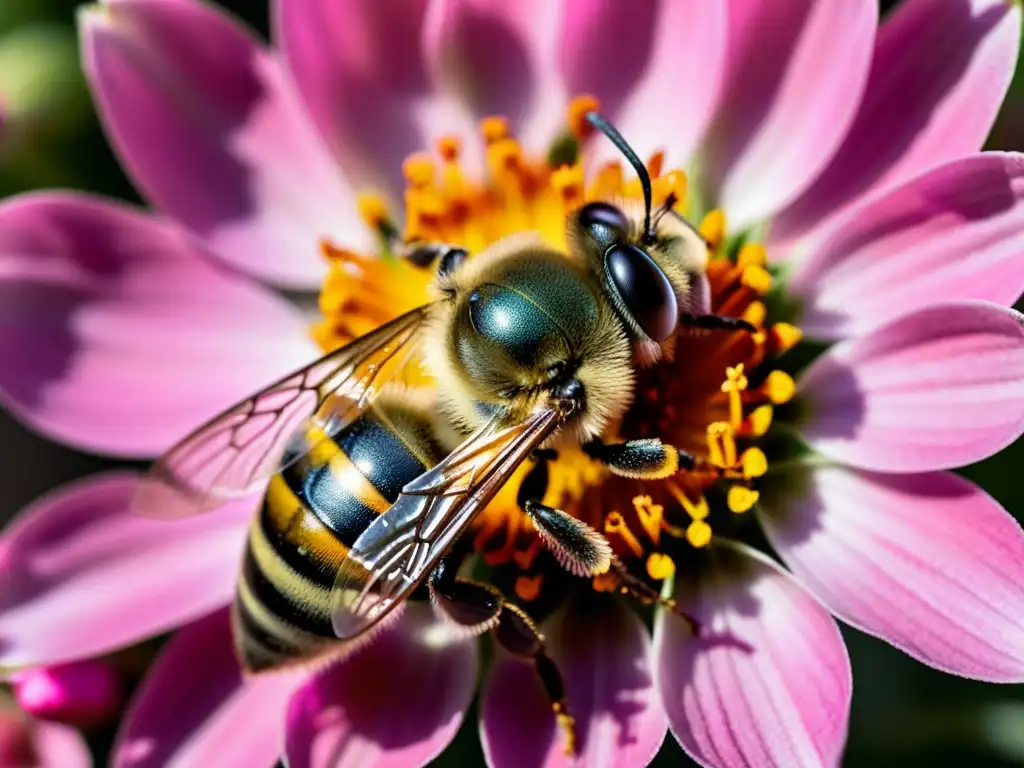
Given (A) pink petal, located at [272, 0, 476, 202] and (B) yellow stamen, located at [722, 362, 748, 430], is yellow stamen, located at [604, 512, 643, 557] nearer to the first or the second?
(B) yellow stamen, located at [722, 362, 748, 430]

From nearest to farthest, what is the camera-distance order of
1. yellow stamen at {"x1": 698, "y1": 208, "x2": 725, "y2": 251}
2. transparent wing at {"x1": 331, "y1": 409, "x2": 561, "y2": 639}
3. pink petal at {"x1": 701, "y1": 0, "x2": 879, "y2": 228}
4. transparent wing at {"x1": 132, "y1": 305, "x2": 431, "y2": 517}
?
transparent wing at {"x1": 331, "y1": 409, "x2": 561, "y2": 639} → transparent wing at {"x1": 132, "y1": 305, "x2": 431, "y2": 517} → pink petal at {"x1": 701, "y1": 0, "x2": 879, "y2": 228} → yellow stamen at {"x1": 698, "y1": 208, "x2": 725, "y2": 251}

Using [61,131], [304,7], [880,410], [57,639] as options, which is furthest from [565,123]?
[57,639]

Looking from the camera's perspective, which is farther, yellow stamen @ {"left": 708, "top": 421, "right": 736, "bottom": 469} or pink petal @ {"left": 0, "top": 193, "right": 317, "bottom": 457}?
pink petal @ {"left": 0, "top": 193, "right": 317, "bottom": 457}

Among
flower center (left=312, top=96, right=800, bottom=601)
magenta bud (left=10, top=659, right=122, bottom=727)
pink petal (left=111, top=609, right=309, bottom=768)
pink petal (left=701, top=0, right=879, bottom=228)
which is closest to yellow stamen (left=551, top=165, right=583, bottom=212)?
flower center (left=312, top=96, right=800, bottom=601)

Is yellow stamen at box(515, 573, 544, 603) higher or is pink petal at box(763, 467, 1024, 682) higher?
pink petal at box(763, 467, 1024, 682)

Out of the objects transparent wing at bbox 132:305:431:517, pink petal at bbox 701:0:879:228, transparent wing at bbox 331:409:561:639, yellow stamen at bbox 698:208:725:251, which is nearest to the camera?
transparent wing at bbox 331:409:561:639

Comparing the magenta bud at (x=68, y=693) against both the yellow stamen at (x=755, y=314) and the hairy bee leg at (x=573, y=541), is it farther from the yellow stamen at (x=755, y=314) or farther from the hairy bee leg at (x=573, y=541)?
the yellow stamen at (x=755, y=314)
